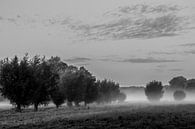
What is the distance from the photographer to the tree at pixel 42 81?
77.4m

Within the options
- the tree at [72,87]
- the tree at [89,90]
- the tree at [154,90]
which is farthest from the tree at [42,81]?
the tree at [154,90]

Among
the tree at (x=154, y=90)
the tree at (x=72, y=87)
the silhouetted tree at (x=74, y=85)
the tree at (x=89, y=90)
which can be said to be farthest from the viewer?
the tree at (x=154, y=90)

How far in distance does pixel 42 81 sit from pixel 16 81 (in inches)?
333

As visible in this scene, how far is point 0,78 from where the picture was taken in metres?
74.3

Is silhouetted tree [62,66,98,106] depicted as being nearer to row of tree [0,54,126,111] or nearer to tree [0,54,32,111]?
row of tree [0,54,126,111]

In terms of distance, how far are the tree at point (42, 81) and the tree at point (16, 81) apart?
6.67 ft

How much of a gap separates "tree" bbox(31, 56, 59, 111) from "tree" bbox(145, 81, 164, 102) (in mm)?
99981

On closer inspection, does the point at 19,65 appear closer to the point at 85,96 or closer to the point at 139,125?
the point at 85,96

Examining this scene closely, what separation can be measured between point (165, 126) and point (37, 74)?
5615 cm

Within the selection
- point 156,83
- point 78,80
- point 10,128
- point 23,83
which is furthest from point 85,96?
point 10,128

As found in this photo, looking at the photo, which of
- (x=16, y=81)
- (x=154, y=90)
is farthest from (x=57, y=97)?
(x=154, y=90)

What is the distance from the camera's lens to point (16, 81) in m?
74.0

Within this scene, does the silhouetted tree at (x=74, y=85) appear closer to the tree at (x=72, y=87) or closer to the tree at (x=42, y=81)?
the tree at (x=72, y=87)

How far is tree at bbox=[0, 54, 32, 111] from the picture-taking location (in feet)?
240
